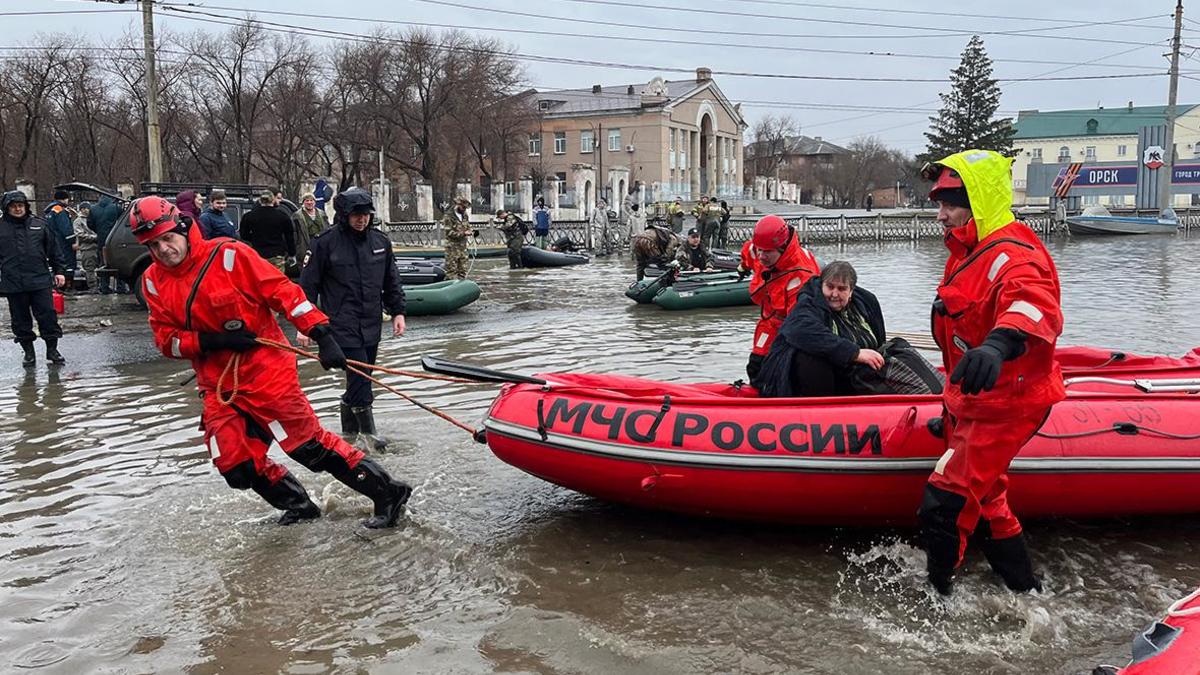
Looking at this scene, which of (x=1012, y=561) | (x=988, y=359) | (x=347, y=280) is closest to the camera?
(x=988, y=359)

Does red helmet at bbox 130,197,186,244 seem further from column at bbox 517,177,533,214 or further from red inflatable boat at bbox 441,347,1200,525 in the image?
column at bbox 517,177,533,214

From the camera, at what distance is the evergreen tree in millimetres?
54750

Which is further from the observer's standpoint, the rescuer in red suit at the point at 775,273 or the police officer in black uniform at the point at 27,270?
the police officer in black uniform at the point at 27,270

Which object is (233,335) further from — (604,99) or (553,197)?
(604,99)

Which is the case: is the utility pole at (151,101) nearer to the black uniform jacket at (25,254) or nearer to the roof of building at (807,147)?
the black uniform jacket at (25,254)

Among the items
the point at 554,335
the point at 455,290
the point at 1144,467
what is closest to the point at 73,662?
the point at 1144,467

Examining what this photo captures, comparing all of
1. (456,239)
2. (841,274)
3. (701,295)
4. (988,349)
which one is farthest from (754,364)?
(456,239)

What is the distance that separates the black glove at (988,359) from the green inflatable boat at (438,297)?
31.5ft

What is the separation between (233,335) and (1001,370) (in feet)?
10.5

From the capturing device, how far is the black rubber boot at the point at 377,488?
443cm

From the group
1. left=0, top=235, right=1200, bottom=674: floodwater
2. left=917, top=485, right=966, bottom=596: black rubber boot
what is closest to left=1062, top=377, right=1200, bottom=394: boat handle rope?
left=0, top=235, right=1200, bottom=674: floodwater

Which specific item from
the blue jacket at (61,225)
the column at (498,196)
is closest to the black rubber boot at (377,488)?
the blue jacket at (61,225)

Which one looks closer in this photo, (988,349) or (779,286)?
(988,349)

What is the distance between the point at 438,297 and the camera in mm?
12156
